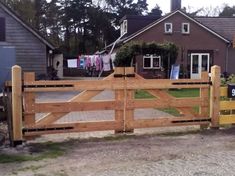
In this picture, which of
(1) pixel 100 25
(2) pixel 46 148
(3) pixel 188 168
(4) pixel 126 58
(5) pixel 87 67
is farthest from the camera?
(1) pixel 100 25

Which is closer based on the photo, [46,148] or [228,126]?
[46,148]

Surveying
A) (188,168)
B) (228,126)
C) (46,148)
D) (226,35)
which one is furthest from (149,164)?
(226,35)

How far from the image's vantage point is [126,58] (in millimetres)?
26406

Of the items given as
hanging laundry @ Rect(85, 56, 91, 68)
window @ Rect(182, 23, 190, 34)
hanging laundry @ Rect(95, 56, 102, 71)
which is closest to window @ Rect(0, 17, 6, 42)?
hanging laundry @ Rect(95, 56, 102, 71)

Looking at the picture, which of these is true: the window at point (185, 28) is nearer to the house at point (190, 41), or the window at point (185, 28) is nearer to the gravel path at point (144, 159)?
the house at point (190, 41)

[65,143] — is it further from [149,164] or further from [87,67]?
[87,67]

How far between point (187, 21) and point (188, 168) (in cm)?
3197

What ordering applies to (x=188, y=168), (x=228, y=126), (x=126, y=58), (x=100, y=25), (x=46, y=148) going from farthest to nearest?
(x=100, y=25) → (x=126, y=58) → (x=228, y=126) → (x=46, y=148) → (x=188, y=168)

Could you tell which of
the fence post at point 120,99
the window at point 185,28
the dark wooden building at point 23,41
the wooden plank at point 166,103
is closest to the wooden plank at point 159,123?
the fence post at point 120,99

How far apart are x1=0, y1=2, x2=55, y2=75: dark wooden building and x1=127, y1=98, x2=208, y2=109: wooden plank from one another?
1856 cm

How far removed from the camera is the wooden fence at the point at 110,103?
27.2 feet

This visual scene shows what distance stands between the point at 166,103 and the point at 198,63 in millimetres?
28753

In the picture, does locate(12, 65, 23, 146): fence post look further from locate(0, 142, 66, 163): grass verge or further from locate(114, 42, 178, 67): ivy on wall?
locate(114, 42, 178, 67): ivy on wall

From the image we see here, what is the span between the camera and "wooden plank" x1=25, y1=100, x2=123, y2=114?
836 cm
